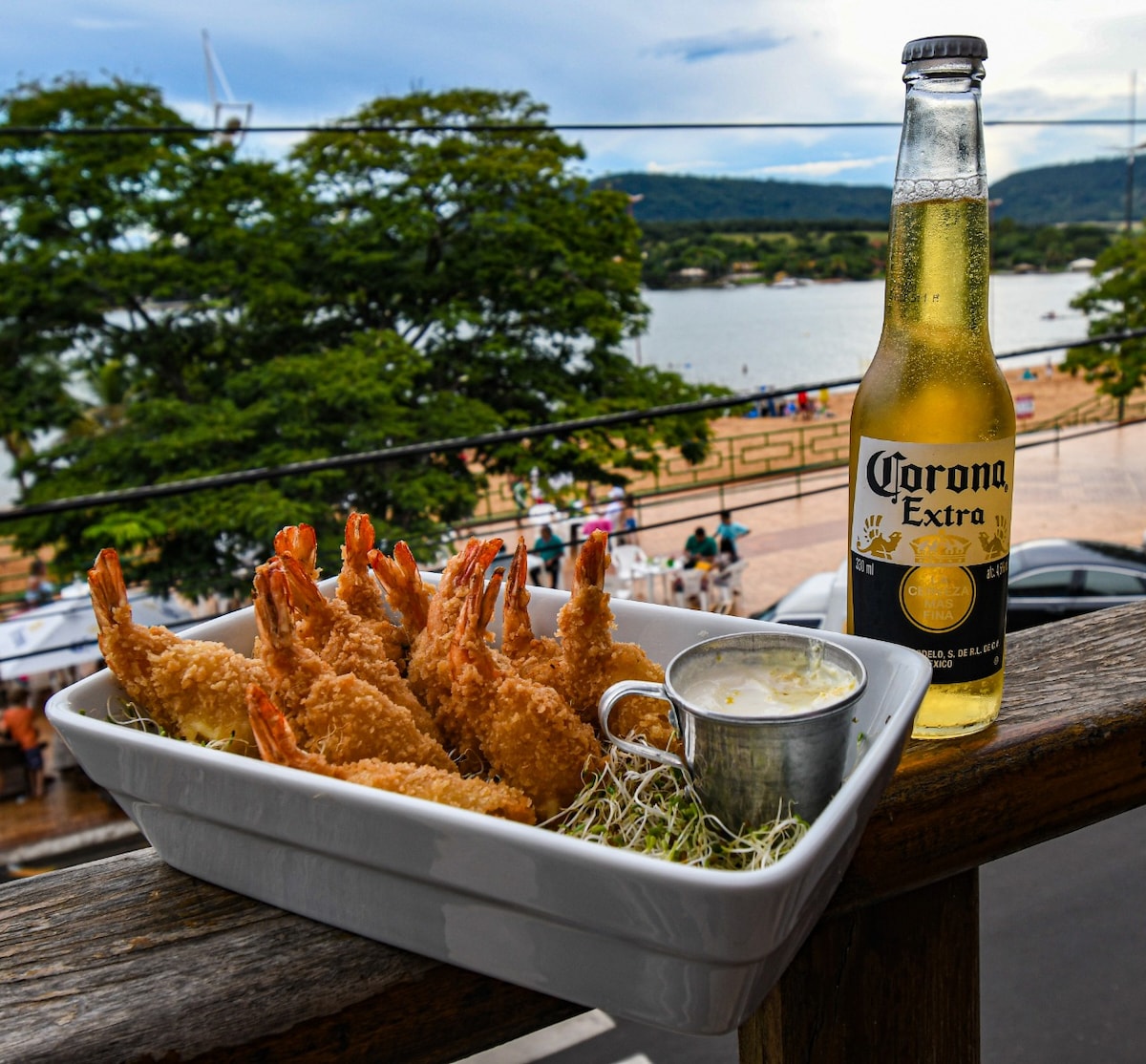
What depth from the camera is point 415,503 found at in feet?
34.2

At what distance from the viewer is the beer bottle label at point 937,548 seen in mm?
726

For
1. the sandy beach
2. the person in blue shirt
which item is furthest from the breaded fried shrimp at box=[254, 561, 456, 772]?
the sandy beach

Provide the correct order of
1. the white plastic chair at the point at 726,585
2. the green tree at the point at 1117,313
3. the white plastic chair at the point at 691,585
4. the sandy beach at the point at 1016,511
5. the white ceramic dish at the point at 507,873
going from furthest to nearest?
the green tree at the point at 1117,313 → the sandy beach at the point at 1016,511 → the white plastic chair at the point at 726,585 → the white plastic chair at the point at 691,585 → the white ceramic dish at the point at 507,873

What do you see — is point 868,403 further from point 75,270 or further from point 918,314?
point 75,270

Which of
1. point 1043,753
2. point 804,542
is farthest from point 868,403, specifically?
point 804,542

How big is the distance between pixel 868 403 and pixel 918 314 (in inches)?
3.5

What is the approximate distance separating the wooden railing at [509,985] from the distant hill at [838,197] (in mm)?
13572

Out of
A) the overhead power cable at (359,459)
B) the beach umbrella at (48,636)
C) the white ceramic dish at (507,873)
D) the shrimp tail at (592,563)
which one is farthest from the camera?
the beach umbrella at (48,636)

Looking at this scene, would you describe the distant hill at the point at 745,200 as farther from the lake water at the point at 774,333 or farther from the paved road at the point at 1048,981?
the paved road at the point at 1048,981

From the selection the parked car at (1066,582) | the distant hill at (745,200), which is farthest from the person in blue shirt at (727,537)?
the distant hill at (745,200)

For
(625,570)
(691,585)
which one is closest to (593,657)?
(691,585)

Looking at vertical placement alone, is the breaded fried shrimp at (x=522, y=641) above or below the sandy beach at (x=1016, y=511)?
above

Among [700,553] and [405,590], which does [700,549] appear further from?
[405,590]

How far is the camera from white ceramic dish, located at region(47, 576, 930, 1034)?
472 millimetres
